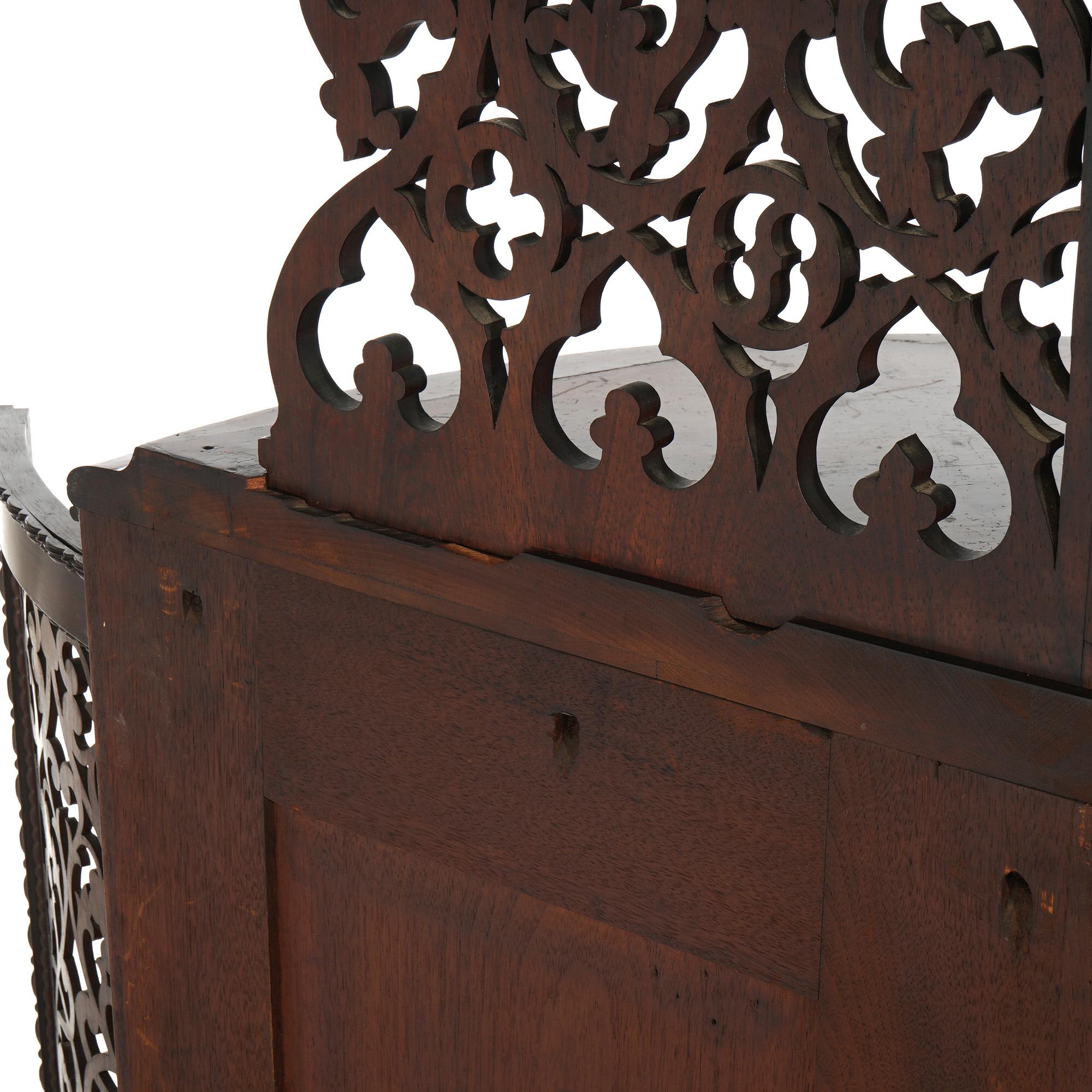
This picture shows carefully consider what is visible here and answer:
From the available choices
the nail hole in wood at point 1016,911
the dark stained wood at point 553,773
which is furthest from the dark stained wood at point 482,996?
the nail hole in wood at point 1016,911

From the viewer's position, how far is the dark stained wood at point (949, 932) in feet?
2.76

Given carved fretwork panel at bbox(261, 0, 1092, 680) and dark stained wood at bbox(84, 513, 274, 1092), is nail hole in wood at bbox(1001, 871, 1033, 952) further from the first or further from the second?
dark stained wood at bbox(84, 513, 274, 1092)

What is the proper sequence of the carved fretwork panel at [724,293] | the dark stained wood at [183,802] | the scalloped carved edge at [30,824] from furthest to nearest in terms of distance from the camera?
1. the scalloped carved edge at [30,824]
2. the dark stained wood at [183,802]
3. the carved fretwork panel at [724,293]

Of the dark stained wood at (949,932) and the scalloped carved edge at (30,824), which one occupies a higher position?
the dark stained wood at (949,932)

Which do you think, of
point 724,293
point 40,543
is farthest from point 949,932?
point 40,543

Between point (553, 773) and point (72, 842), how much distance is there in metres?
0.78

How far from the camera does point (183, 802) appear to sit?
4.34ft

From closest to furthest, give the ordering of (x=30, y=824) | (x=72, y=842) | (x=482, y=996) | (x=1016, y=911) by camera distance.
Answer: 1. (x=1016, y=911)
2. (x=482, y=996)
3. (x=72, y=842)
4. (x=30, y=824)

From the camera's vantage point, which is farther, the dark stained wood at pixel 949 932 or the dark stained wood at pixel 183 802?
the dark stained wood at pixel 183 802

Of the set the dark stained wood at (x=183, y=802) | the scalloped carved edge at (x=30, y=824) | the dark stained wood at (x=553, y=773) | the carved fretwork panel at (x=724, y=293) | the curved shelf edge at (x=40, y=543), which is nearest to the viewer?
the carved fretwork panel at (x=724, y=293)

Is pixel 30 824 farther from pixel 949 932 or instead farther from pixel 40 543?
pixel 949 932

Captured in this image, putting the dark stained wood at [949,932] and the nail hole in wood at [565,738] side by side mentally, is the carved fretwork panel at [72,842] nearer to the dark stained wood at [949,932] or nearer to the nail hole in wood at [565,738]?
the nail hole in wood at [565,738]

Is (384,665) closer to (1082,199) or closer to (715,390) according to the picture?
(715,390)

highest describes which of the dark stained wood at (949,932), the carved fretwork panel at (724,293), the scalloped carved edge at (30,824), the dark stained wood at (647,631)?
the carved fretwork panel at (724,293)
